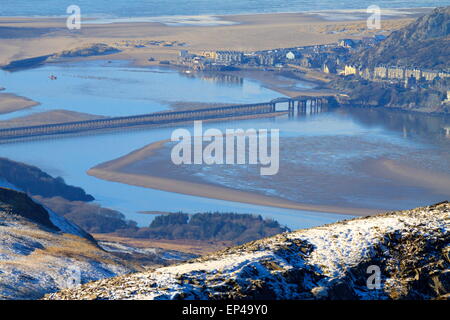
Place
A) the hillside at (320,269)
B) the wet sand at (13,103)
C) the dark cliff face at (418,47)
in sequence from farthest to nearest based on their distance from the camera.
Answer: the dark cliff face at (418,47) < the wet sand at (13,103) < the hillside at (320,269)

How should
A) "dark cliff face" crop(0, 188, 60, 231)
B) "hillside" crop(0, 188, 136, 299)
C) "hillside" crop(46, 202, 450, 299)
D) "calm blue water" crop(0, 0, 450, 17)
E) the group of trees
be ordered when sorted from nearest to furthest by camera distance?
"hillside" crop(46, 202, 450, 299)
"hillside" crop(0, 188, 136, 299)
"dark cliff face" crop(0, 188, 60, 231)
the group of trees
"calm blue water" crop(0, 0, 450, 17)

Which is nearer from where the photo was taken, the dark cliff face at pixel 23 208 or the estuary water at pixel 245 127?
the dark cliff face at pixel 23 208

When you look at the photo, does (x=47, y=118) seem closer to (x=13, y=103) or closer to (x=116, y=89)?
(x=13, y=103)

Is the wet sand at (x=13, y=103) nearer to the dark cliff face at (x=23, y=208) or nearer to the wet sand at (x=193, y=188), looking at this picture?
Result: the wet sand at (x=193, y=188)

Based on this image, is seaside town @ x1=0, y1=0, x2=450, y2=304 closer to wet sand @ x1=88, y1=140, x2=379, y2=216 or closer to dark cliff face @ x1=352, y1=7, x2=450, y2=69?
wet sand @ x1=88, y1=140, x2=379, y2=216

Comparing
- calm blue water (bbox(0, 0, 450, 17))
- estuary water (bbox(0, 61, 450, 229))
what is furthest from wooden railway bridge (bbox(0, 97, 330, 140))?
calm blue water (bbox(0, 0, 450, 17))

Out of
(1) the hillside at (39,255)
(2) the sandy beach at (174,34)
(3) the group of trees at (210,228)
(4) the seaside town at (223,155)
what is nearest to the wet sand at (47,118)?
(4) the seaside town at (223,155)

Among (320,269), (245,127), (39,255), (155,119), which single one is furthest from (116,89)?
(320,269)

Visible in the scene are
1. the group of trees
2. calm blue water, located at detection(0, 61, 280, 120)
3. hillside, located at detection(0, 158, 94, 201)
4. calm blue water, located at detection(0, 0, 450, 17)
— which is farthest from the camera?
calm blue water, located at detection(0, 0, 450, 17)
